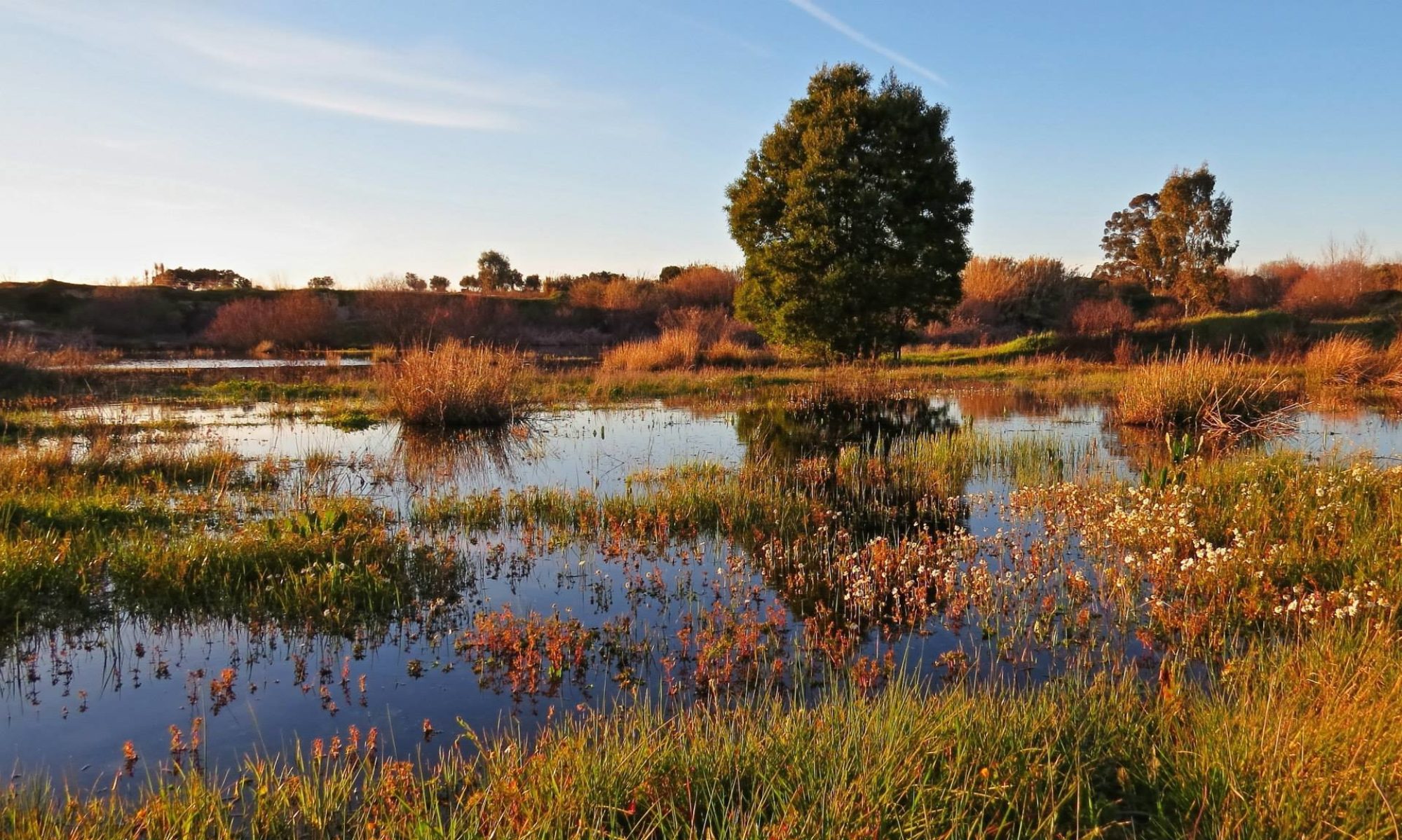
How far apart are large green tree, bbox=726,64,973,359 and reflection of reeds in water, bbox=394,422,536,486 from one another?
11.6 meters

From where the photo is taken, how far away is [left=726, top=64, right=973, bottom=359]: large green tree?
2436 cm

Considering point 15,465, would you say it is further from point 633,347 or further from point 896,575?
Answer: point 633,347

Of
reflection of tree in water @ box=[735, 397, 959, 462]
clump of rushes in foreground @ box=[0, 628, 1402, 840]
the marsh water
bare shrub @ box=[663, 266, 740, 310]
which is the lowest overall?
the marsh water

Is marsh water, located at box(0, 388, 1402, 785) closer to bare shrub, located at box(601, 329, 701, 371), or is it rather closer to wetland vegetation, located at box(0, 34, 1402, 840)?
wetland vegetation, located at box(0, 34, 1402, 840)

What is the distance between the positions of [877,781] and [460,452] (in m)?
11.0

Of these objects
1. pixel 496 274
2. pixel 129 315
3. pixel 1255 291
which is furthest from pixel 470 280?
pixel 1255 291

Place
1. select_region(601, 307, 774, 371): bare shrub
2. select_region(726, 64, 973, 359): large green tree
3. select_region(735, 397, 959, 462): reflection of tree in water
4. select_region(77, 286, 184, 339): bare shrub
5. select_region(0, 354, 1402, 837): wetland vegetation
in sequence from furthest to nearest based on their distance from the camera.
Result: select_region(77, 286, 184, 339): bare shrub
select_region(601, 307, 774, 371): bare shrub
select_region(726, 64, 973, 359): large green tree
select_region(735, 397, 959, 462): reflection of tree in water
select_region(0, 354, 1402, 837): wetland vegetation

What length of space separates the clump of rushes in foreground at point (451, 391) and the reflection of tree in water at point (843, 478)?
4.57 metres

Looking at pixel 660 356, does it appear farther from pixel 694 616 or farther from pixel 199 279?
pixel 199 279

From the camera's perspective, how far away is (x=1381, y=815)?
2844mm

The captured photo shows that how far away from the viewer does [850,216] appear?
24.7 metres

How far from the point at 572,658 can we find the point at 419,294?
139 feet

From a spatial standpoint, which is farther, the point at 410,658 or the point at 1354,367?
the point at 1354,367

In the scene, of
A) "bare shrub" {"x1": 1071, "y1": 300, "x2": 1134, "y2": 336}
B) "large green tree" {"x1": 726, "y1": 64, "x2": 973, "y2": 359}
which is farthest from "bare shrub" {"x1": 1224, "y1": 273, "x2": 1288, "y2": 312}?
"large green tree" {"x1": 726, "y1": 64, "x2": 973, "y2": 359}
